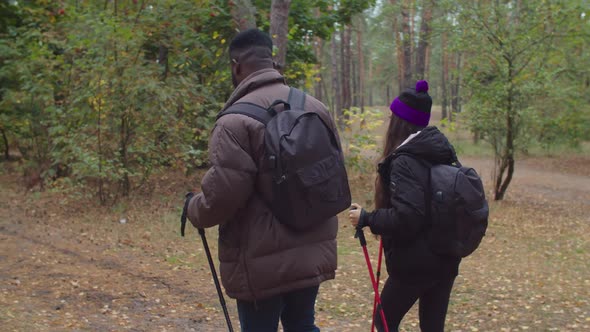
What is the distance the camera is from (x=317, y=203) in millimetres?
2771

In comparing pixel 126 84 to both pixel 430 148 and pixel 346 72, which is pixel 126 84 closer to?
pixel 430 148

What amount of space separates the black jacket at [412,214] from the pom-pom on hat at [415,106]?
14cm

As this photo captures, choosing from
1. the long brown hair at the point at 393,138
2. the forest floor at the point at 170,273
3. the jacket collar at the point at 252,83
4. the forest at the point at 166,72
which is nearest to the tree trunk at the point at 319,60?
the forest at the point at 166,72

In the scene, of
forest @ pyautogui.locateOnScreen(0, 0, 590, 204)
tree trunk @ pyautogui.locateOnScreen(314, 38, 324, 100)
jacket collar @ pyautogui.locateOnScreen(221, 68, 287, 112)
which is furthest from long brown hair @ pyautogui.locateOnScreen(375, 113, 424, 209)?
tree trunk @ pyautogui.locateOnScreen(314, 38, 324, 100)

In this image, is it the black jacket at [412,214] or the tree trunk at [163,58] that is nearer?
the black jacket at [412,214]

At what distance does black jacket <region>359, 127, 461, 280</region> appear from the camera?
10.4 ft

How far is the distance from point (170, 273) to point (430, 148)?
4613 mm

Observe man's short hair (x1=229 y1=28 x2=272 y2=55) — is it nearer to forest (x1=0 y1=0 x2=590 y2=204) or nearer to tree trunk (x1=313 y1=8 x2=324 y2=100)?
forest (x1=0 y1=0 x2=590 y2=204)

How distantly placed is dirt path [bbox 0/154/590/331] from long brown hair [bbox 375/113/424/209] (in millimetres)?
2341

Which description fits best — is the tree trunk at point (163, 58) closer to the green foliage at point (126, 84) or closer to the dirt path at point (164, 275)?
the green foliage at point (126, 84)

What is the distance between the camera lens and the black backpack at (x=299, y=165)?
2695 mm

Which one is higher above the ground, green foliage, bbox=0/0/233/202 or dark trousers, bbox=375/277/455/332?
green foliage, bbox=0/0/233/202

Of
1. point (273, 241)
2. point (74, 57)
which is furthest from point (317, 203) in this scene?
point (74, 57)

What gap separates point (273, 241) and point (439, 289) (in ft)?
3.81
